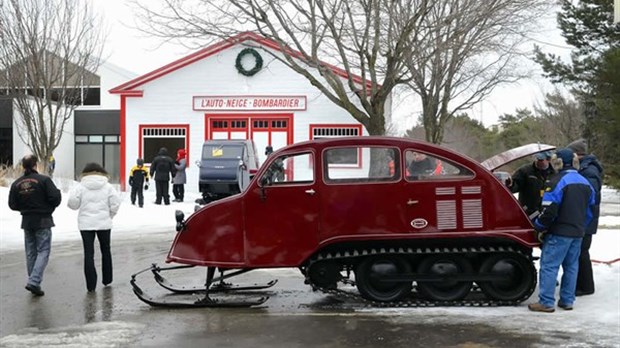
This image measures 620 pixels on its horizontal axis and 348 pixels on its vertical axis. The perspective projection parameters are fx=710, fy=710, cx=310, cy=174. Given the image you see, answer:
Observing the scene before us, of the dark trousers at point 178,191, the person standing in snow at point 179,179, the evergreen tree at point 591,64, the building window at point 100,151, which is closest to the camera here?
the person standing in snow at point 179,179

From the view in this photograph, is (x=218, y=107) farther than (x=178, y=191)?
Yes

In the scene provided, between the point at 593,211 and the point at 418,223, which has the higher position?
the point at 593,211

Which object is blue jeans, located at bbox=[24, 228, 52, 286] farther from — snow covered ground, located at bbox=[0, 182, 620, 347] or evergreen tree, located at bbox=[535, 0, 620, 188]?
evergreen tree, located at bbox=[535, 0, 620, 188]

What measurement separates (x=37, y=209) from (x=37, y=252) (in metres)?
0.63

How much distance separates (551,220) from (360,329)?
7.95 ft

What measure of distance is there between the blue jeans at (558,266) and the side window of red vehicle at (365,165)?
189 centimetres

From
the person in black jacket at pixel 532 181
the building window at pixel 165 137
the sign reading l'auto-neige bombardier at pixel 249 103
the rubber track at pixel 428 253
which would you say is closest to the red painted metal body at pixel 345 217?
the rubber track at pixel 428 253

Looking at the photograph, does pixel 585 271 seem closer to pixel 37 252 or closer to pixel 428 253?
pixel 428 253

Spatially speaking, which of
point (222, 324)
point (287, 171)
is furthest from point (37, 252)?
point (287, 171)

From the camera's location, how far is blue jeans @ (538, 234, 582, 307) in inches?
309

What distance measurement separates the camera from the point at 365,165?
8641 millimetres

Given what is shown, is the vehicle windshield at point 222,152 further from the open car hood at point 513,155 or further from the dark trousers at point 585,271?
the dark trousers at point 585,271

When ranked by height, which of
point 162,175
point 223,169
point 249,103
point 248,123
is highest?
point 249,103

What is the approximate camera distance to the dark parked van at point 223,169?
2297 centimetres
